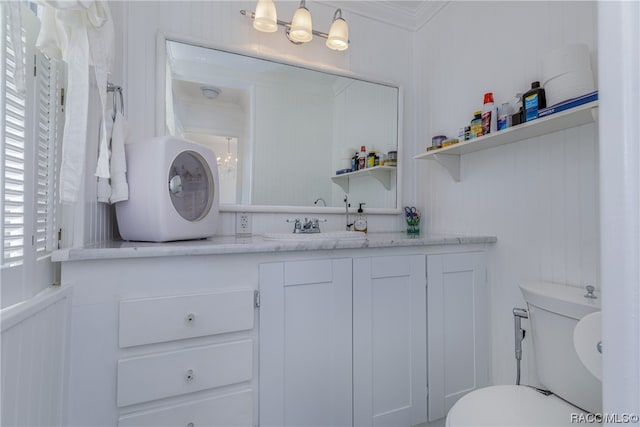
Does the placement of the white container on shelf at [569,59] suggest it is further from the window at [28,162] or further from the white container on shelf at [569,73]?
the window at [28,162]

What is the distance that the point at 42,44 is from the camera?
2.79ft

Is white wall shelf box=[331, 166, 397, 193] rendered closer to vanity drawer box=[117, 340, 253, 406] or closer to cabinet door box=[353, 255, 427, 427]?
cabinet door box=[353, 255, 427, 427]

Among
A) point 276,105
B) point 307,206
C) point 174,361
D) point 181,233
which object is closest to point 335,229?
point 307,206

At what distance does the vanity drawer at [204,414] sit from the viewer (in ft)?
3.35

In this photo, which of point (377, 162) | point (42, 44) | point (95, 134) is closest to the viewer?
point (42, 44)

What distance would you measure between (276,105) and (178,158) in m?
0.76

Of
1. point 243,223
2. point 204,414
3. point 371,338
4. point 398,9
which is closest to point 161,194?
point 243,223

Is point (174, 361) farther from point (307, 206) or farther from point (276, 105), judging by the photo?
point (276, 105)

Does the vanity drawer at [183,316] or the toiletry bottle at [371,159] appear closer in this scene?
the vanity drawer at [183,316]

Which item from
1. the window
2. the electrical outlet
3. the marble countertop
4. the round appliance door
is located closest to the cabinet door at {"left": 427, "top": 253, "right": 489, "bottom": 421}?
the marble countertop

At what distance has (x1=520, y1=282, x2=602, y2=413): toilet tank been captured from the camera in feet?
3.46

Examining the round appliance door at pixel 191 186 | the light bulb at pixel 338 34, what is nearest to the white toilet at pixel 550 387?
the round appliance door at pixel 191 186

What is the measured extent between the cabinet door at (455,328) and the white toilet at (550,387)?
0.35 meters

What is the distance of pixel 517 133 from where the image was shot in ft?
4.74
